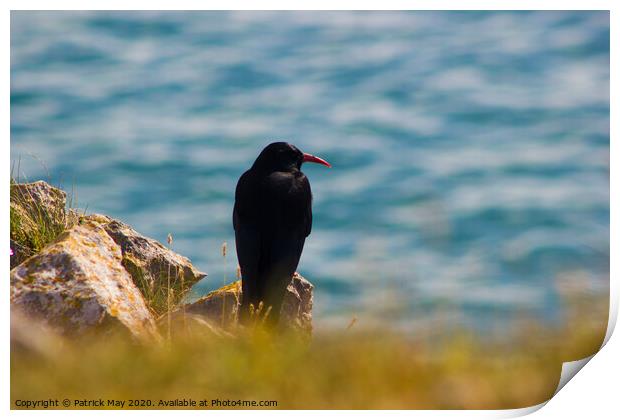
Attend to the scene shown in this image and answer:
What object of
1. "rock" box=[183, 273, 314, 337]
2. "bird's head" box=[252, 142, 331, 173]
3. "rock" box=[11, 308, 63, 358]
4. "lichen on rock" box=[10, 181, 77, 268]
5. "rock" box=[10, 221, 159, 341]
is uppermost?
"bird's head" box=[252, 142, 331, 173]

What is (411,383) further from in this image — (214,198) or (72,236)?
(214,198)

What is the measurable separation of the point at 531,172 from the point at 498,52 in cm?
158

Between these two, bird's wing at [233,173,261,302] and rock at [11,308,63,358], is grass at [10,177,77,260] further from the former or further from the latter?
bird's wing at [233,173,261,302]

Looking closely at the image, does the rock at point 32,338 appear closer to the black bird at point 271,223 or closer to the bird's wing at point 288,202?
the black bird at point 271,223

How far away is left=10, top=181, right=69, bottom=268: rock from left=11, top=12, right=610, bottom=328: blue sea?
15cm

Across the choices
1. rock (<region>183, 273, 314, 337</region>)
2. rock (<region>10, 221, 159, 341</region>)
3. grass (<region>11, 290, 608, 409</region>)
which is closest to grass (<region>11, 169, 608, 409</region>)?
grass (<region>11, 290, 608, 409</region>)

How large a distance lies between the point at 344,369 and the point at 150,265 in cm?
246

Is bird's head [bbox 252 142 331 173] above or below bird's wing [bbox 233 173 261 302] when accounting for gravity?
above

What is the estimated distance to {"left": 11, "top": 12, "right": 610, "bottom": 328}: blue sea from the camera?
664 cm

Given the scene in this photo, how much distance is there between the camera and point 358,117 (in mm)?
11938

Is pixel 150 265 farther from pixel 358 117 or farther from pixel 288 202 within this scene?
pixel 358 117

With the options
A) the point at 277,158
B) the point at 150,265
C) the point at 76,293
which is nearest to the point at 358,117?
the point at 277,158

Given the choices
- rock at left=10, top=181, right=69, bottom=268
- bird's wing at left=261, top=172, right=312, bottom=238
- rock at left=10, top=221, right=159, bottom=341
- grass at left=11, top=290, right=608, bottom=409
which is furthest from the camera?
bird's wing at left=261, top=172, right=312, bottom=238

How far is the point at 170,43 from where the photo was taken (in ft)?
27.9
